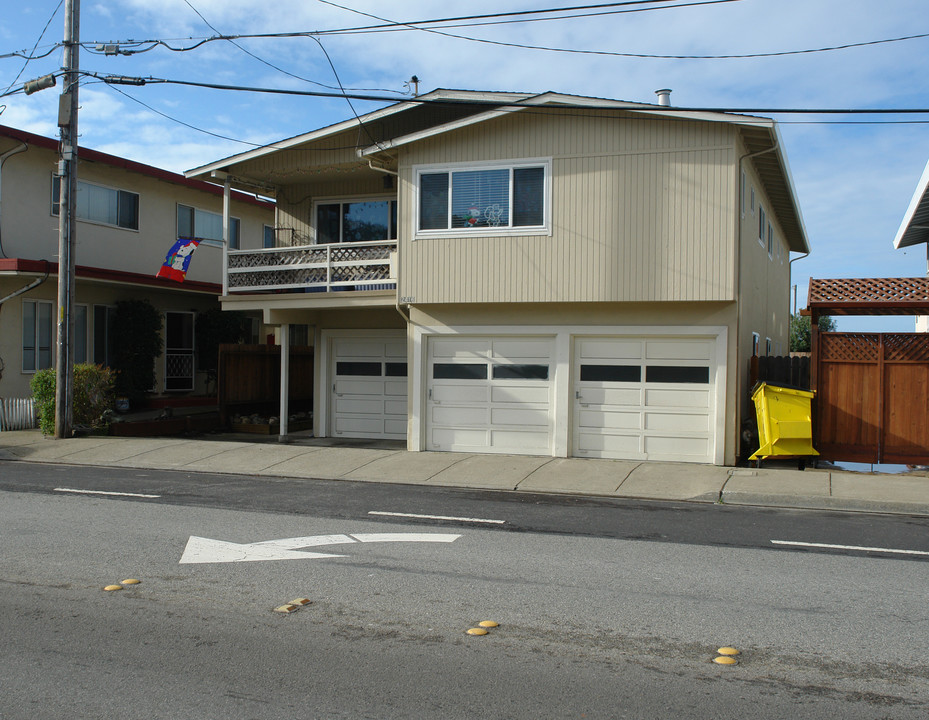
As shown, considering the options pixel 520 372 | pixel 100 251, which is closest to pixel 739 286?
pixel 520 372

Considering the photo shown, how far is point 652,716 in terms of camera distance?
13.9 feet

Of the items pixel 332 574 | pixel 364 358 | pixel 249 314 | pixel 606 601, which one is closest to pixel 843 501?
pixel 606 601

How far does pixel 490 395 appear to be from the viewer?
1508cm

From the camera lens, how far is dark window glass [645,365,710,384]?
13898 millimetres

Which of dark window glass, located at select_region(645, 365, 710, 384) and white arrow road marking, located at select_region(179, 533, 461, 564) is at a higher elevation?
dark window glass, located at select_region(645, 365, 710, 384)

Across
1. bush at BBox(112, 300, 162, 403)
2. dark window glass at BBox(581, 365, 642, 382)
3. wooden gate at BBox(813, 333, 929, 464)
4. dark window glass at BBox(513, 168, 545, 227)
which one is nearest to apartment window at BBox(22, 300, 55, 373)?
bush at BBox(112, 300, 162, 403)

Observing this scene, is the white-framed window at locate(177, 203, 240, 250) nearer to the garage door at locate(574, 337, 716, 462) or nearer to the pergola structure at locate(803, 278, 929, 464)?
the garage door at locate(574, 337, 716, 462)

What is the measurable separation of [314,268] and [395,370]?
261 cm

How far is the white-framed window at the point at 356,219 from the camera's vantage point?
695 inches

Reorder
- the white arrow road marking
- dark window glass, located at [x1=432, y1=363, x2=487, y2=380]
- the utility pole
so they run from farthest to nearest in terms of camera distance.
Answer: the utility pole < dark window glass, located at [x1=432, y1=363, x2=487, y2=380] < the white arrow road marking

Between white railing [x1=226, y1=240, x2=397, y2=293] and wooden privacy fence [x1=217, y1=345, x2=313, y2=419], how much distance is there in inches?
108

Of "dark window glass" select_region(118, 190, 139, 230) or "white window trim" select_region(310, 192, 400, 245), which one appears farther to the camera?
"dark window glass" select_region(118, 190, 139, 230)

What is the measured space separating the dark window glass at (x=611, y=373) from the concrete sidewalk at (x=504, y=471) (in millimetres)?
1413

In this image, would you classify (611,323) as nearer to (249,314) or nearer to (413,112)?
(413,112)
